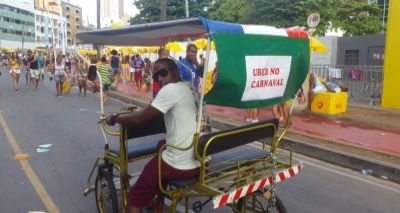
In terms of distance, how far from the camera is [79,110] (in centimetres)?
1321

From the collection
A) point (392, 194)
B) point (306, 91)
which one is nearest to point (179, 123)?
point (392, 194)

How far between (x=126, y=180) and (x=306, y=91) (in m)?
8.63

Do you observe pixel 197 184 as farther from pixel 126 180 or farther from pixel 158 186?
pixel 126 180

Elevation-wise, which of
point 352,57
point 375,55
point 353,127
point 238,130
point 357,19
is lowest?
point 353,127

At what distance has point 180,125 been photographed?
365cm

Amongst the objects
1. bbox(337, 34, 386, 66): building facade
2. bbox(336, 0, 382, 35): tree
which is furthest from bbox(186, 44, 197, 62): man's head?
bbox(336, 0, 382, 35): tree

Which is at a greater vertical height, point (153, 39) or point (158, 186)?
point (153, 39)

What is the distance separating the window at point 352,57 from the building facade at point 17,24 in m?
89.7

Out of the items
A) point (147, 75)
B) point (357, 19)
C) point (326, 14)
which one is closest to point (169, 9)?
point (326, 14)

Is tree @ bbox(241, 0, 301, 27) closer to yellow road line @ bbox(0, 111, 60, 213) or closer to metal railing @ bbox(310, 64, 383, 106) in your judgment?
metal railing @ bbox(310, 64, 383, 106)

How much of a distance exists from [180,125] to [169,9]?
3502cm

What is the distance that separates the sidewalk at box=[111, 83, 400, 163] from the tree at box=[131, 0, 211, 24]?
25816 mm

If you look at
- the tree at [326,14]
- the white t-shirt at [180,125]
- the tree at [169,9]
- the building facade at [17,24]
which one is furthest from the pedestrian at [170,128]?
the building facade at [17,24]

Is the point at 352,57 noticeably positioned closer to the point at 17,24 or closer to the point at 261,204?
the point at 261,204
